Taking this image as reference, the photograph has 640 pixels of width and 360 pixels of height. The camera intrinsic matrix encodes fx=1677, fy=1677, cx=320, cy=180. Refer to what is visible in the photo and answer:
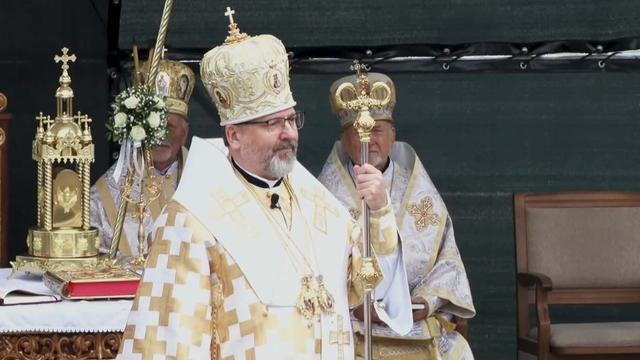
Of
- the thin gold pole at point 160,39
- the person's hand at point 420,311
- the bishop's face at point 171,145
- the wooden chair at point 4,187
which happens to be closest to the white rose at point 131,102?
the thin gold pole at point 160,39

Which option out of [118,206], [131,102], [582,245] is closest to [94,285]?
[131,102]

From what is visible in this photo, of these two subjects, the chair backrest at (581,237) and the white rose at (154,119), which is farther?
the chair backrest at (581,237)

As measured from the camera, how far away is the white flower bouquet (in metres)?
6.89

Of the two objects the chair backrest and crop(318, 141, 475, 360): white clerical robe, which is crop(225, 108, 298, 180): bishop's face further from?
the chair backrest

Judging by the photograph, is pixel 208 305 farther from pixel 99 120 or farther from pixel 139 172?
pixel 99 120


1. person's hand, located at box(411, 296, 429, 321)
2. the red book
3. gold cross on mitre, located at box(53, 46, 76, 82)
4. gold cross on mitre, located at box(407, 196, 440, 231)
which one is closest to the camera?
the red book

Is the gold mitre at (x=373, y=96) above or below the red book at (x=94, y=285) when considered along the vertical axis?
above

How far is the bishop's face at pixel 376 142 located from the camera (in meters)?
8.08

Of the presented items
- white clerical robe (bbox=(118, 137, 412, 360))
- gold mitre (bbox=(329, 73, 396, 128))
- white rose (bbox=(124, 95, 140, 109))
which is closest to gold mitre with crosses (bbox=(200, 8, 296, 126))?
white clerical robe (bbox=(118, 137, 412, 360))

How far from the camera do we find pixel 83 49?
29.0 ft

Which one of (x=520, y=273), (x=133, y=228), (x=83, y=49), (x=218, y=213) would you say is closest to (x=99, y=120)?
(x=83, y=49)

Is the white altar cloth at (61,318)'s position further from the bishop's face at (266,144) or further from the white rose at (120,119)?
the bishop's face at (266,144)

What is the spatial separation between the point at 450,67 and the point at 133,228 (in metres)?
1.90

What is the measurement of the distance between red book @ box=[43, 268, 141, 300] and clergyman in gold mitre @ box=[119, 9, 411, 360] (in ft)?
3.91
